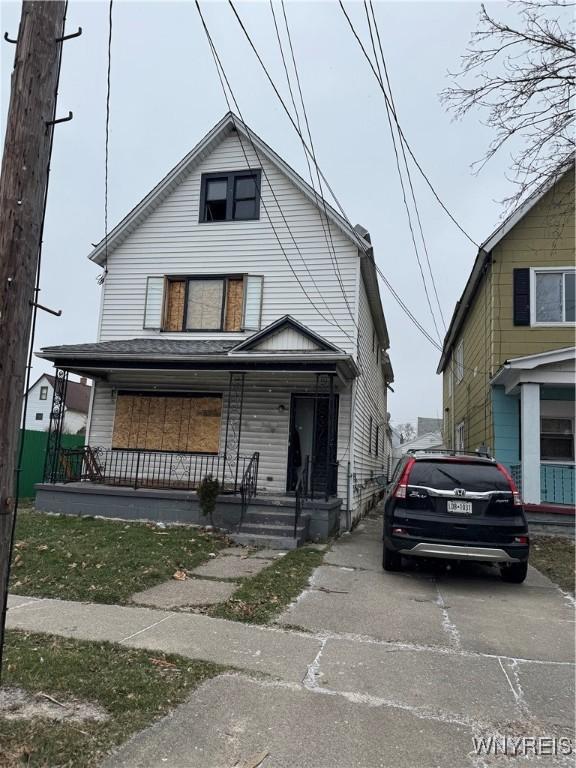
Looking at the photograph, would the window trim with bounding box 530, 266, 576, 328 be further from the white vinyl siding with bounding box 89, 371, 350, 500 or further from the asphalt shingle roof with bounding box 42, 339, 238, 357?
the asphalt shingle roof with bounding box 42, 339, 238, 357

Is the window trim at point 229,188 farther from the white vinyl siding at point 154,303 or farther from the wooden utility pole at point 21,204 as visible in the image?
the wooden utility pole at point 21,204

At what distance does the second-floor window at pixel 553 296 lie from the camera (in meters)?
12.1

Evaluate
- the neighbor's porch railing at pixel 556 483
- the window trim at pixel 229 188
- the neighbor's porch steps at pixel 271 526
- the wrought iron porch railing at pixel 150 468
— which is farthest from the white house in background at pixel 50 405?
the neighbor's porch railing at pixel 556 483

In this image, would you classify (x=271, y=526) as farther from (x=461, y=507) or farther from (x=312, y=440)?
(x=461, y=507)

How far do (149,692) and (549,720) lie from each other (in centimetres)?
251

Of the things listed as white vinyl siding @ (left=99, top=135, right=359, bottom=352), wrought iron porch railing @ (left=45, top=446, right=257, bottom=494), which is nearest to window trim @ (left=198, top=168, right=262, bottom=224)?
white vinyl siding @ (left=99, top=135, right=359, bottom=352)

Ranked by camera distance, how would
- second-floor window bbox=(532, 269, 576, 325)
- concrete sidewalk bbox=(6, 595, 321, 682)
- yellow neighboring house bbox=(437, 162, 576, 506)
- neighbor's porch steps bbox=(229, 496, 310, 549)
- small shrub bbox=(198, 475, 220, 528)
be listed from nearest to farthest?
concrete sidewalk bbox=(6, 595, 321, 682), neighbor's porch steps bbox=(229, 496, 310, 549), small shrub bbox=(198, 475, 220, 528), yellow neighboring house bbox=(437, 162, 576, 506), second-floor window bbox=(532, 269, 576, 325)

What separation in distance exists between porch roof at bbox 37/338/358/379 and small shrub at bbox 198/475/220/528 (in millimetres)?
2360

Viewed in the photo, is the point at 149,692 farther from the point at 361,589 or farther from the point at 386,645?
the point at 361,589

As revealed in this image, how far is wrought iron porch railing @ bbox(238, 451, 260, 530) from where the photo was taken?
9891 mm

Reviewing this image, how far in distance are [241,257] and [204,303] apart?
1425 mm

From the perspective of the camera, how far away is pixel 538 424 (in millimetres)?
11141

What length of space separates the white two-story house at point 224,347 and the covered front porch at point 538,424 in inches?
131

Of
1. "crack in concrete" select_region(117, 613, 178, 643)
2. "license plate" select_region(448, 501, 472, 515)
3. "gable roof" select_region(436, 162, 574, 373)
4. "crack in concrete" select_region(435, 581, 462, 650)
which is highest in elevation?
"gable roof" select_region(436, 162, 574, 373)
